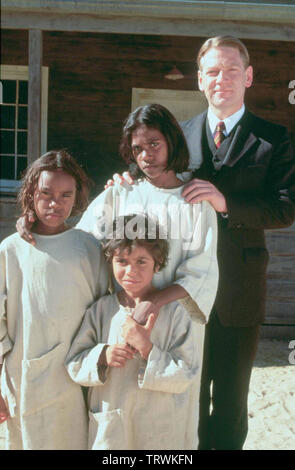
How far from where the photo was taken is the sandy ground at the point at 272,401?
140 inches

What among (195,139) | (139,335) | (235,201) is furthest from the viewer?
(195,139)

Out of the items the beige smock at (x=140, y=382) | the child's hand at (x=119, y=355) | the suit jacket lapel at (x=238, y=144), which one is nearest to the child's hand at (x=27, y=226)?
the beige smock at (x=140, y=382)

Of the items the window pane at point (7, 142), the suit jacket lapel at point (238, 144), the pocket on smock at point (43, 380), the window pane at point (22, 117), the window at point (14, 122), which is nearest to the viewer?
the pocket on smock at point (43, 380)

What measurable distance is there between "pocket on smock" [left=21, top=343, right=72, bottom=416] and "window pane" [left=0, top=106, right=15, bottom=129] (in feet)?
23.7

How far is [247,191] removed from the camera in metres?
2.35

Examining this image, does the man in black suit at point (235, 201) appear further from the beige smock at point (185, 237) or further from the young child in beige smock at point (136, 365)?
the young child in beige smock at point (136, 365)

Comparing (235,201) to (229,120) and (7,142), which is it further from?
(7,142)

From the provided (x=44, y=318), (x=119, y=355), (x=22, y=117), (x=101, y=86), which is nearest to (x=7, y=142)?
(x=22, y=117)

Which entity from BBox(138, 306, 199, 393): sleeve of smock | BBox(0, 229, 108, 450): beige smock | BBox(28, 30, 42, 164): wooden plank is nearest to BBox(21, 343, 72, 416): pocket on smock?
BBox(0, 229, 108, 450): beige smock

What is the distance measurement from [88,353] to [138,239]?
445 millimetres

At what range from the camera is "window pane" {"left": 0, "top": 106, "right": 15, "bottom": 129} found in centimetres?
853

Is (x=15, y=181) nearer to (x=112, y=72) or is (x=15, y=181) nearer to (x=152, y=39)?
(x=112, y=72)

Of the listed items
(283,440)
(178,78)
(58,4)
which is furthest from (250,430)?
(178,78)

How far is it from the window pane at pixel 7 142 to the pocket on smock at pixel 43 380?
7.18m
